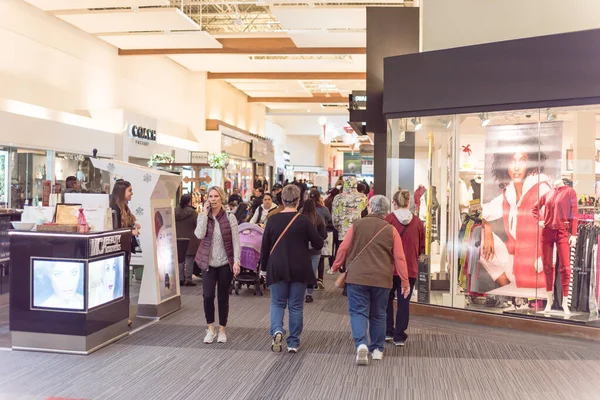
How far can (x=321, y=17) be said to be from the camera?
13.1m

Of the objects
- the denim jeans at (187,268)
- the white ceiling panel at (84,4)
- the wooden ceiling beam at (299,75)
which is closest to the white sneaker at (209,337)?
the denim jeans at (187,268)

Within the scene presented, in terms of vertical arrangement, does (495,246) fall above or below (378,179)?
below

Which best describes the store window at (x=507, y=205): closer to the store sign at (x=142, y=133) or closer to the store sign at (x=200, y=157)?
the store sign at (x=142, y=133)

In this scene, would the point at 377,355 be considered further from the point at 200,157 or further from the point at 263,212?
the point at 200,157

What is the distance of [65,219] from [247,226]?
3.59m

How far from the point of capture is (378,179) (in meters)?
9.75

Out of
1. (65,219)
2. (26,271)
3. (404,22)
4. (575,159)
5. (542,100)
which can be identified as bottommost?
(26,271)

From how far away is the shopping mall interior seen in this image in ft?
17.5

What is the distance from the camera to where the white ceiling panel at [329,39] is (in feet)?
47.9

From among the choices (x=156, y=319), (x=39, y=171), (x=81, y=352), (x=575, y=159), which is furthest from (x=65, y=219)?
(x=39, y=171)

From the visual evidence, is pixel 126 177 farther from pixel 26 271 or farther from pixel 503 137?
pixel 503 137

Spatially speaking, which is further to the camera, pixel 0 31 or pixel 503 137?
pixel 0 31

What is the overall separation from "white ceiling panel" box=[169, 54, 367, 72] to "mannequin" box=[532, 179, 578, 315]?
10.8m

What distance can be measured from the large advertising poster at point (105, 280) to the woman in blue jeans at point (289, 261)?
4.72ft
